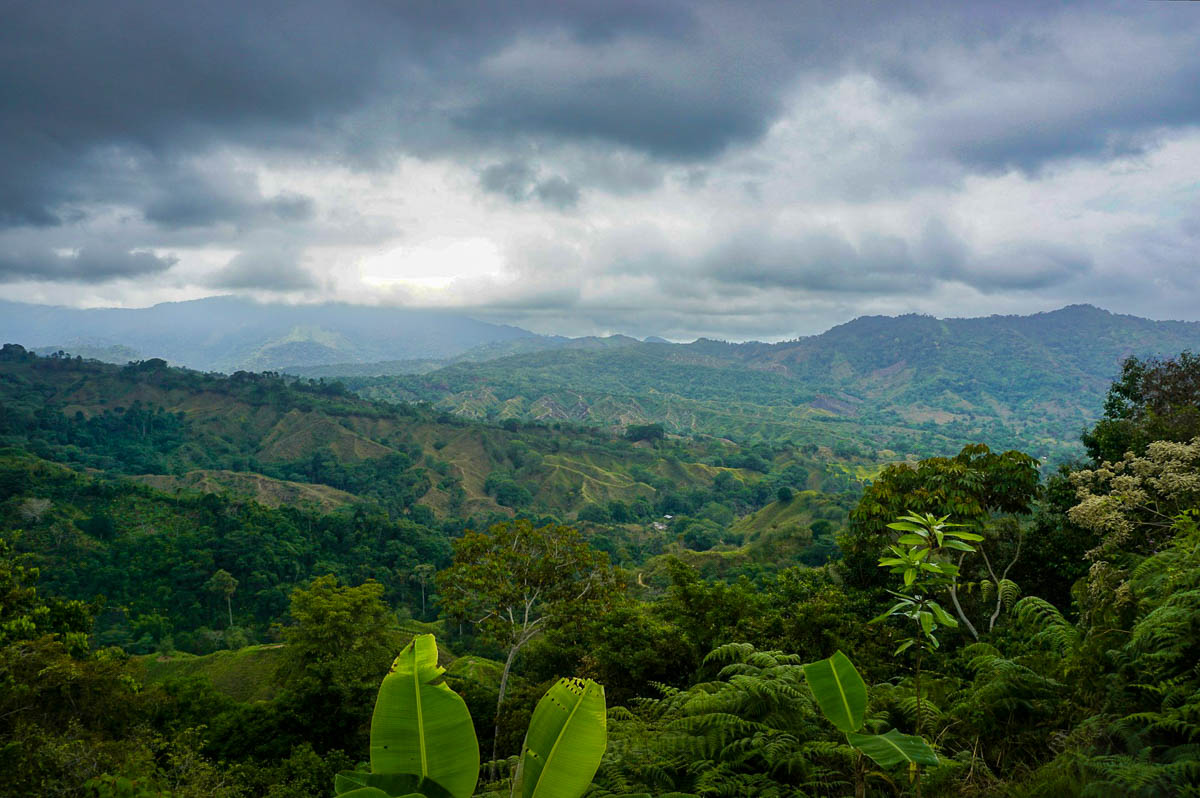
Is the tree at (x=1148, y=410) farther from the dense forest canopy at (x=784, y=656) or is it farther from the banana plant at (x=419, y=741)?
the banana plant at (x=419, y=741)

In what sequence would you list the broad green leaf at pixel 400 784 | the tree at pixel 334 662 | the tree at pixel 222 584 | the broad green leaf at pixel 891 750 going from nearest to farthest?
1. the broad green leaf at pixel 400 784
2. the broad green leaf at pixel 891 750
3. the tree at pixel 334 662
4. the tree at pixel 222 584

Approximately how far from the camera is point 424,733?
2.08 meters

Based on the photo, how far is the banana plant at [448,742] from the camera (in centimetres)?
202

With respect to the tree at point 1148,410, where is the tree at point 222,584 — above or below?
below

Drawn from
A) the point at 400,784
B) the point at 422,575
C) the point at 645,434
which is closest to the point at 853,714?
the point at 400,784

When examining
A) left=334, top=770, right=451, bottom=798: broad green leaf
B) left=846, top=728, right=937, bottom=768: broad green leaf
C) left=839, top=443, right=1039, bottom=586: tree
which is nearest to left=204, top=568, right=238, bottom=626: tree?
left=839, top=443, right=1039, bottom=586: tree

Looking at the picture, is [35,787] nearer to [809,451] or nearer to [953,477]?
[953,477]

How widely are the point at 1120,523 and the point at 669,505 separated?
94.9 meters

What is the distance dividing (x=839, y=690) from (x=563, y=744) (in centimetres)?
155

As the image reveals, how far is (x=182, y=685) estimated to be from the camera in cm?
1850

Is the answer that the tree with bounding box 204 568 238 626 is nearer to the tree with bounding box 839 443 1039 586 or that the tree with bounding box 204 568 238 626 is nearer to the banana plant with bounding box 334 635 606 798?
the tree with bounding box 839 443 1039 586

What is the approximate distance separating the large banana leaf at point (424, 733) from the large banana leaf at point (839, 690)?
1.63 meters

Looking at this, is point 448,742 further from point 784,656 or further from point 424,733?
point 784,656

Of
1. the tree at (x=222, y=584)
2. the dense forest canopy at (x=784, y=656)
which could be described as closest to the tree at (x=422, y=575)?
the dense forest canopy at (x=784, y=656)
